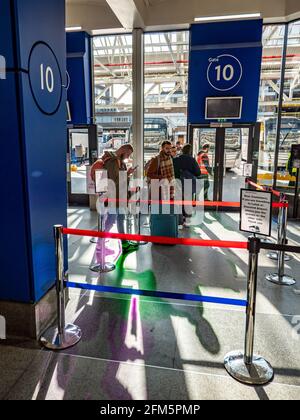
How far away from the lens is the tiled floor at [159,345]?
211cm

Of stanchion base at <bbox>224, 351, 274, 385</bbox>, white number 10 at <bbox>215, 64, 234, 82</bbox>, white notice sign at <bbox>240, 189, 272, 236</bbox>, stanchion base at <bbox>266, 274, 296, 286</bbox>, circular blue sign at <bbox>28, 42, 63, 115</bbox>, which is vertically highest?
white number 10 at <bbox>215, 64, 234, 82</bbox>

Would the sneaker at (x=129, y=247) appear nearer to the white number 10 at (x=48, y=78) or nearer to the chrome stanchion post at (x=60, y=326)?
the chrome stanchion post at (x=60, y=326)

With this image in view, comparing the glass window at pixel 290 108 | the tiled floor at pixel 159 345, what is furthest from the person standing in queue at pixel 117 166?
the glass window at pixel 290 108

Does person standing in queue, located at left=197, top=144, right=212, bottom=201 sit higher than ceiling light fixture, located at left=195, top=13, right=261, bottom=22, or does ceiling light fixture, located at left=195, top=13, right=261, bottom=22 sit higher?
ceiling light fixture, located at left=195, top=13, right=261, bottom=22

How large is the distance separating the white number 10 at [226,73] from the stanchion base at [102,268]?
496 centimetres

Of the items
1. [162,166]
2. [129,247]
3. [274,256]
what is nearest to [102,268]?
[129,247]

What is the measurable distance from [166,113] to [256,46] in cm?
233

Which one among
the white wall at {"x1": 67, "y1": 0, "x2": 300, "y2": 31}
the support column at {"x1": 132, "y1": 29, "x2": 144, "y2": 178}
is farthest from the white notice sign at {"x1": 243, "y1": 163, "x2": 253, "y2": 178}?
the white wall at {"x1": 67, "y1": 0, "x2": 300, "y2": 31}

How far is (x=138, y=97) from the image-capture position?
7.27 meters

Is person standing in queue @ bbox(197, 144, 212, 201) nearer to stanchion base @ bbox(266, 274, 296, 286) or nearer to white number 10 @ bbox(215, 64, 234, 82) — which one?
white number 10 @ bbox(215, 64, 234, 82)

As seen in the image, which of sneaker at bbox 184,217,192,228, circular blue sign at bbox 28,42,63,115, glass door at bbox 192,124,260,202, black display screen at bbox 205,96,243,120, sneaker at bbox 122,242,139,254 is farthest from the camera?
glass door at bbox 192,124,260,202

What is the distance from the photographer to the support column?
7.04m

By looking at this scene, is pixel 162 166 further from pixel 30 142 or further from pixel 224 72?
pixel 224 72

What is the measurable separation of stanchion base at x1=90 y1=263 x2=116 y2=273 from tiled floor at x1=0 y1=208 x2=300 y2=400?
77 millimetres
